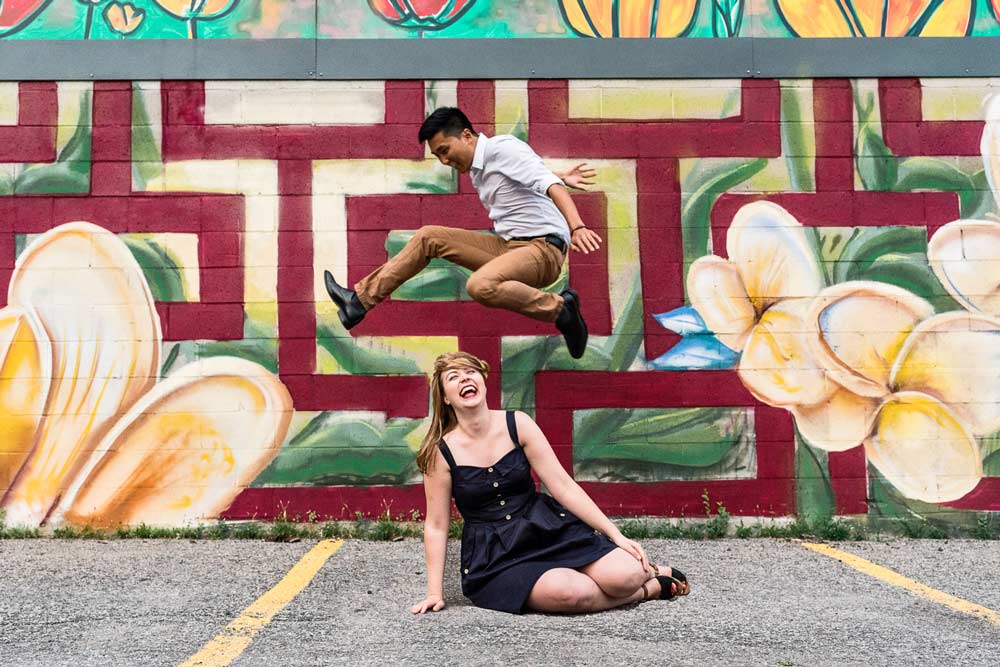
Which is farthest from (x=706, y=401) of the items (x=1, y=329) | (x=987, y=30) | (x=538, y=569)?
(x=1, y=329)

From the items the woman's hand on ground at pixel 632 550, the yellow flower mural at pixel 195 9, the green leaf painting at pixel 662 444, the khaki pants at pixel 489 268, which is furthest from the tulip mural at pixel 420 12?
the woman's hand on ground at pixel 632 550

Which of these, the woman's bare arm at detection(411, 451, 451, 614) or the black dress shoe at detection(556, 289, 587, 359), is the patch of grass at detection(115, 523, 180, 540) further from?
the black dress shoe at detection(556, 289, 587, 359)

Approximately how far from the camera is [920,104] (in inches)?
286

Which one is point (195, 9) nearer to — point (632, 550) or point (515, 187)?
point (515, 187)

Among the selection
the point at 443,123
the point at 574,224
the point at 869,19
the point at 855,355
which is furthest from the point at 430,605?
the point at 869,19

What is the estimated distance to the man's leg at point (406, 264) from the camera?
5754 millimetres

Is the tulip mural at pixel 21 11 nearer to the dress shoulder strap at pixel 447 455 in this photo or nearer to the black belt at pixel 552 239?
the black belt at pixel 552 239

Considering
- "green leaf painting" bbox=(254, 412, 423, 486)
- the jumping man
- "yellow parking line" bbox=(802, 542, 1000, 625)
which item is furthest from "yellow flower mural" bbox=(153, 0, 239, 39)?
"yellow parking line" bbox=(802, 542, 1000, 625)

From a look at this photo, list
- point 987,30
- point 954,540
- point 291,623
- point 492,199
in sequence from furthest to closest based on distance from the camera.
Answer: point 987,30 < point 954,540 < point 492,199 < point 291,623

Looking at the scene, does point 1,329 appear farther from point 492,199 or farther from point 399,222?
point 492,199

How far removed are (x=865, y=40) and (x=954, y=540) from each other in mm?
3644

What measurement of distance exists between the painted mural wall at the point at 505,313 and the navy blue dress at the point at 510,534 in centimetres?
233

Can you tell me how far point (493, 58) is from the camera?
7203 mm

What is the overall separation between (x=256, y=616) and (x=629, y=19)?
498cm
